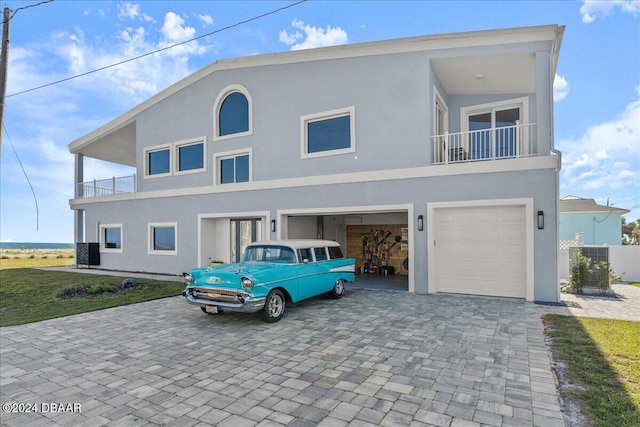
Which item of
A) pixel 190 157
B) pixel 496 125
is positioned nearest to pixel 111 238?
pixel 190 157

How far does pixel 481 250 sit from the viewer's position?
9.00m

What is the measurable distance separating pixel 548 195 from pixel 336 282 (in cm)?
550

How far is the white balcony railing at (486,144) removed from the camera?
31.7 feet

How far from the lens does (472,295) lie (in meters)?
8.95

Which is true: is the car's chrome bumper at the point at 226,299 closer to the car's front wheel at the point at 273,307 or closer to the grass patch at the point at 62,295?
the car's front wheel at the point at 273,307

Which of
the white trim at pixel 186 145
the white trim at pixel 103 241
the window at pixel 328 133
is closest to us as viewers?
the window at pixel 328 133

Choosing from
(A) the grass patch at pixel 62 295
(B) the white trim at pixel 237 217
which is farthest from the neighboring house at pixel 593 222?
(A) the grass patch at pixel 62 295

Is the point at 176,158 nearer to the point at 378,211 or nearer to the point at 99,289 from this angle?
the point at 99,289

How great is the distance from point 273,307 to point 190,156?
955 cm

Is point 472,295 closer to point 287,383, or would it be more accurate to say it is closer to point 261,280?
point 261,280

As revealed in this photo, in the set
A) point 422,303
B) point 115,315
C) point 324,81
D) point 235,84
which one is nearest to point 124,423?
point 115,315

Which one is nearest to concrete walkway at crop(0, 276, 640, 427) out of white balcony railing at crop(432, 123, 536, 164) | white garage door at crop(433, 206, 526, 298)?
white garage door at crop(433, 206, 526, 298)

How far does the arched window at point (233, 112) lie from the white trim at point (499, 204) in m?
7.14

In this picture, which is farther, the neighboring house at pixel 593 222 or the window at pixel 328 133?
the neighboring house at pixel 593 222
